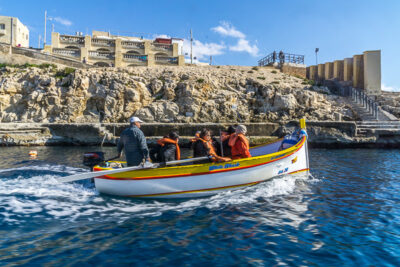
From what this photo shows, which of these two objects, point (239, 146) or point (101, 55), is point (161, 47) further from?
point (239, 146)

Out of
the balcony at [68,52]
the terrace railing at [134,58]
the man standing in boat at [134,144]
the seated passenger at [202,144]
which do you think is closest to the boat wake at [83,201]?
the man standing in boat at [134,144]

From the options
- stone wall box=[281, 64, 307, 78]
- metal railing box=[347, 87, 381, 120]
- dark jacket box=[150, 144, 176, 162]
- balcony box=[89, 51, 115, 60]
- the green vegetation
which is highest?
balcony box=[89, 51, 115, 60]

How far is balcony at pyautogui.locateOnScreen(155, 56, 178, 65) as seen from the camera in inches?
1335

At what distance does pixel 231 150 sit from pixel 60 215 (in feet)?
16.7

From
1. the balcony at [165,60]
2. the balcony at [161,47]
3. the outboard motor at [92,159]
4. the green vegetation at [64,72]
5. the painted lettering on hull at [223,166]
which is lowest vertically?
the painted lettering on hull at [223,166]

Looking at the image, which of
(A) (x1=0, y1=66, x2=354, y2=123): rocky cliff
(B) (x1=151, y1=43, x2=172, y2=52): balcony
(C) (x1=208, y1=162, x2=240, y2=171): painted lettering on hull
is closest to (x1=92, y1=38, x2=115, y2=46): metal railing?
(B) (x1=151, y1=43, x2=172, y2=52): balcony

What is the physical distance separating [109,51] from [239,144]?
111ft

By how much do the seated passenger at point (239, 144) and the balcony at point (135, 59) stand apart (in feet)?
91.1

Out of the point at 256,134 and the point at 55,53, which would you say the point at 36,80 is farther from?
the point at 256,134

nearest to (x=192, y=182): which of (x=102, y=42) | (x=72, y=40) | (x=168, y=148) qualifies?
(x=168, y=148)

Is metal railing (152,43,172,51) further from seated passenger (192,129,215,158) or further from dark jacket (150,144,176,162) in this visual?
dark jacket (150,144,176,162)

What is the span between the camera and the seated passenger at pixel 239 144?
8125 millimetres

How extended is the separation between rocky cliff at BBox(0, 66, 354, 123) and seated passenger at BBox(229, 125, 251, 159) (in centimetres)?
1672

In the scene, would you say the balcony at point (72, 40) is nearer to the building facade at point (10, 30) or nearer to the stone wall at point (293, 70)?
the building facade at point (10, 30)
